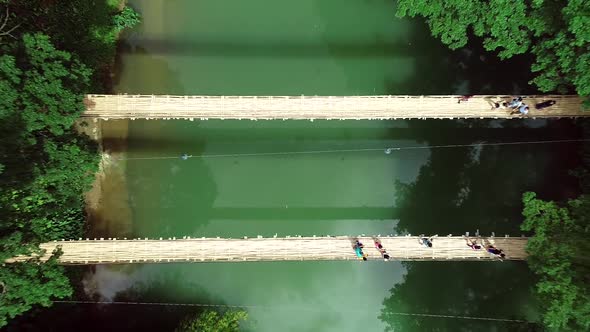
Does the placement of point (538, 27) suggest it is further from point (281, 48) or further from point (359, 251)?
point (359, 251)

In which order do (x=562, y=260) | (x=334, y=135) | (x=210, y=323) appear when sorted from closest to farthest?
(x=562, y=260)
(x=210, y=323)
(x=334, y=135)

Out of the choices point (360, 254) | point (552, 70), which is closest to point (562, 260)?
point (552, 70)

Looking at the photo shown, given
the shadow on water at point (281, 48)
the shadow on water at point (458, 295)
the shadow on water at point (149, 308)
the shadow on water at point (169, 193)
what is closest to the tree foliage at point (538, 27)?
the shadow on water at point (281, 48)

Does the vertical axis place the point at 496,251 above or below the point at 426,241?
below

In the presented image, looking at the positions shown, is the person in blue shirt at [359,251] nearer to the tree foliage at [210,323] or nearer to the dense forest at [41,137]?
the tree foliage at [210,323]

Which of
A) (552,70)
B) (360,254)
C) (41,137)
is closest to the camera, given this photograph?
(41,137)

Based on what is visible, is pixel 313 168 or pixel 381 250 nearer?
pixel 381 250

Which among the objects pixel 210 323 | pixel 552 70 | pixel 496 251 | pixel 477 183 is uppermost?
pixel 552 70

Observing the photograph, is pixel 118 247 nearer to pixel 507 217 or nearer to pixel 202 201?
pixel 202 201
